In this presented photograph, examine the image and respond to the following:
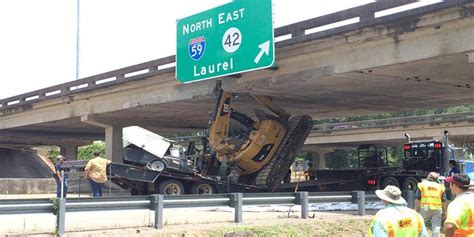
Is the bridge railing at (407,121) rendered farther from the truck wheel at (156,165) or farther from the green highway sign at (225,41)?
the truck wheel at (156,165)

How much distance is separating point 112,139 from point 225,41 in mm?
12899

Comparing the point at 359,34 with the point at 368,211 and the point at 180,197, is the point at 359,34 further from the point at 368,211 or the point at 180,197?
the point at 180,197

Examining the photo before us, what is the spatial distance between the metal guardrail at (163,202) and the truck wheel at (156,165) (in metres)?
7.37

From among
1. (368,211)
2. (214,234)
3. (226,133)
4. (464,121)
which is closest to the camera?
(214,234)

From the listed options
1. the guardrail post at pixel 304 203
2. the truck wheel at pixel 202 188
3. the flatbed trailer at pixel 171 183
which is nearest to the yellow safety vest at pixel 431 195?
the guardrail post at pixel 304 203

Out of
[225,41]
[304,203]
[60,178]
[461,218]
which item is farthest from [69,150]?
[461,218]

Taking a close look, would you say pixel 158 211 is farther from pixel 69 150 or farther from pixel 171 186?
pixel 69 150

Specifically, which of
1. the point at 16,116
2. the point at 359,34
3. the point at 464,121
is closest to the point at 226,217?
the point at 359,34

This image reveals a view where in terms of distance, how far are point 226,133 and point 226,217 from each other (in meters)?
8.68

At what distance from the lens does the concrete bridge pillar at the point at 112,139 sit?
1110 inches

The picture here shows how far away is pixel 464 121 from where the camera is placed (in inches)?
1677

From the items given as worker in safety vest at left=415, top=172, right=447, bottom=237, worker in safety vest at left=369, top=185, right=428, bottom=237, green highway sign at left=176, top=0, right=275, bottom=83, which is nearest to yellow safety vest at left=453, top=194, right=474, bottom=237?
worker in safety vest at left=369, top=185, right=428, bottom=237

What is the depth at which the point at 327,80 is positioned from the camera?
17.9 m

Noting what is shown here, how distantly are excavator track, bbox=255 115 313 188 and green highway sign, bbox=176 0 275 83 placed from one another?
10.7ft
